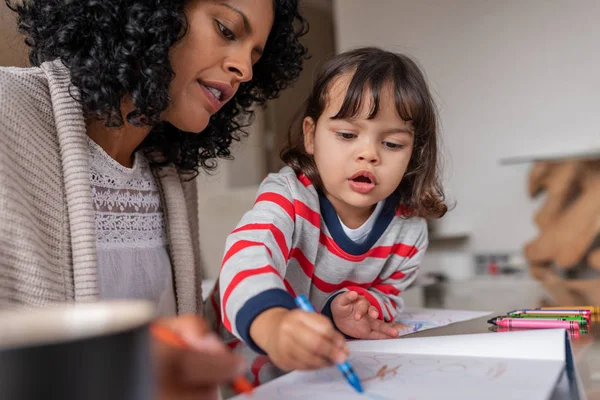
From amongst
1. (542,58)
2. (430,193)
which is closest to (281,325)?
(430,193)

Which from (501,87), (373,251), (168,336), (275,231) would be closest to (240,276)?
(275,231)

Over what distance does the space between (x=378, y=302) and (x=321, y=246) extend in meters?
0.13

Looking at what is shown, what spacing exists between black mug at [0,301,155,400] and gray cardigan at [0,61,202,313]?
16.9 inches

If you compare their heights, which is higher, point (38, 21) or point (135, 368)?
point (38, 21)

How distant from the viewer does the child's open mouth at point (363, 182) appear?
81 centimetres

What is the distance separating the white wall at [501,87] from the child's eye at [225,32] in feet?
5.71

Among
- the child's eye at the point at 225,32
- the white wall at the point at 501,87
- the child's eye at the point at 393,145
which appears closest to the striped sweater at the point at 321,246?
the child's eye at the point at 393,145

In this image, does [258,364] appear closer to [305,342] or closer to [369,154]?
[305,342]

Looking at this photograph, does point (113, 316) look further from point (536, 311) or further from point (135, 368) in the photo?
point (536, 311)

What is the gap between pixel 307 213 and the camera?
0.81 m

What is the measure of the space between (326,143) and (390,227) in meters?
0.18

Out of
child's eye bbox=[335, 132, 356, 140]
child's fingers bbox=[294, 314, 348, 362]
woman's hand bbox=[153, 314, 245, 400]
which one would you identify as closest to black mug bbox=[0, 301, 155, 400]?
woman's hand bbox=[153, 314, 245, 400]

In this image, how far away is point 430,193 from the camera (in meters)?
0.93

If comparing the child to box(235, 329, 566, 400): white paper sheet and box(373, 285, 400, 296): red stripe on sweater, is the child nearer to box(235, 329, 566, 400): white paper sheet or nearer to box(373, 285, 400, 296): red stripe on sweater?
box(373, 285, 400, 296): red stripe on sweater
